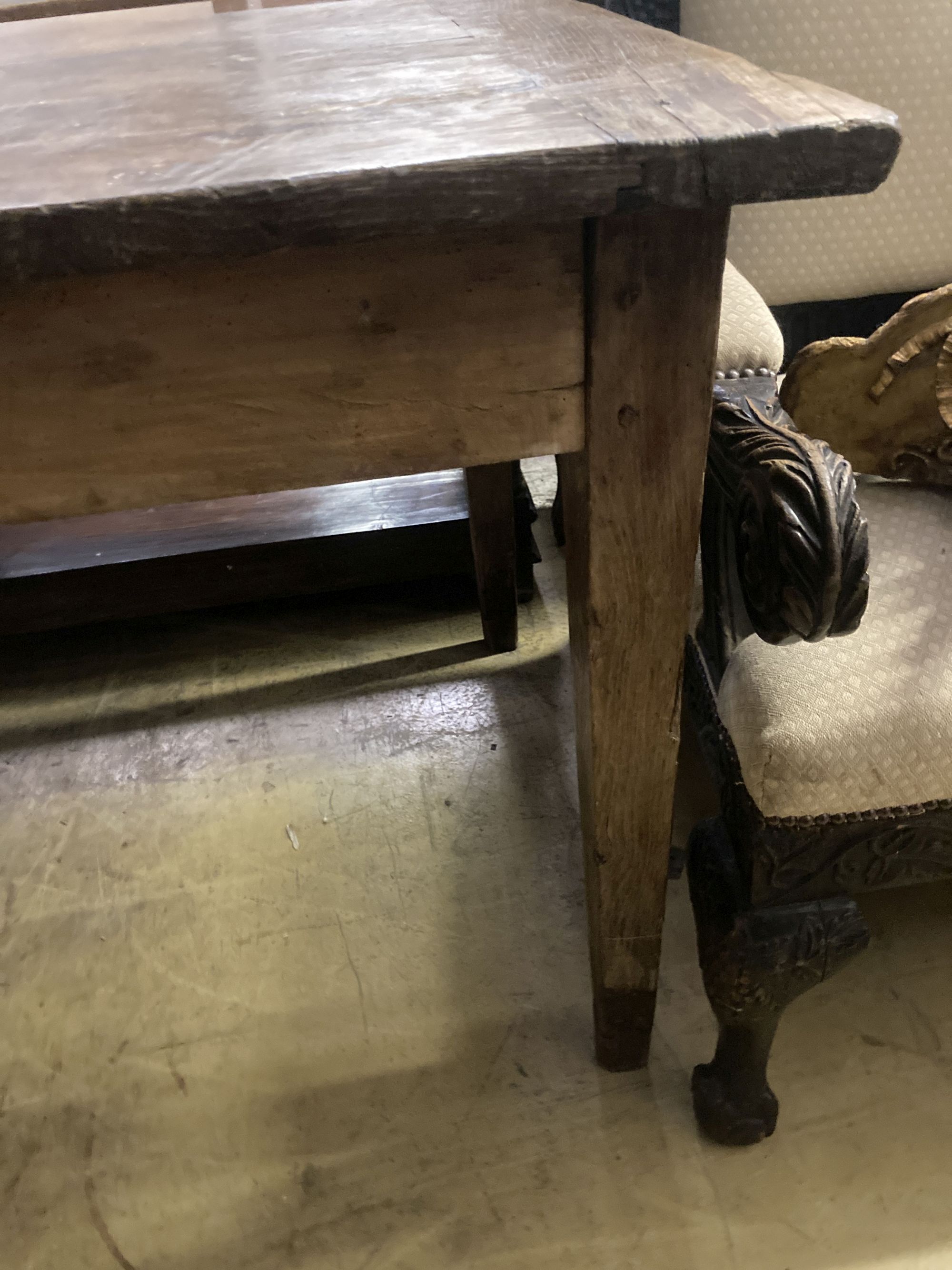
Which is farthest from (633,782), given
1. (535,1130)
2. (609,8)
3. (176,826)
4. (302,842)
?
(609,8)

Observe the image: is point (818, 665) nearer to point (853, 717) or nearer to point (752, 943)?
point (853, 717)

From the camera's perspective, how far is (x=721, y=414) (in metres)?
0.54

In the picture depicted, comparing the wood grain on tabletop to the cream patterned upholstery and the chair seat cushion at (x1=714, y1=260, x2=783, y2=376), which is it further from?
the cream patterned upholstery

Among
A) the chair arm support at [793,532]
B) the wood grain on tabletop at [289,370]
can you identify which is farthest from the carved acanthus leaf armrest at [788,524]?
the wood grain on tabletop at [289,370]

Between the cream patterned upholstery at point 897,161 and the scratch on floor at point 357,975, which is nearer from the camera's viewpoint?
the scratch on floor at point 357,975

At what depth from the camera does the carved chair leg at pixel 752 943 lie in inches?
24.3

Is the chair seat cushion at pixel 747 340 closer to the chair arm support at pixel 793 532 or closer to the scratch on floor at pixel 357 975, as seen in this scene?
the chair arm support at pixel 793 532

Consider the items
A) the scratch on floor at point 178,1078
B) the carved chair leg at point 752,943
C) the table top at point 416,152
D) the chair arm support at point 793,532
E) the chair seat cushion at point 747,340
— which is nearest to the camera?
the table top at point 416,152

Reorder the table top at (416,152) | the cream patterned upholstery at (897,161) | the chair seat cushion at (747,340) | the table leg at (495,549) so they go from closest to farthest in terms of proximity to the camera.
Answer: the table top at (416,152) < the chair seat cushion at (747,340) < the cream patterned upholstery at (897,161) < the table leg at (495,549)

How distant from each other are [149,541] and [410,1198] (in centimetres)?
94

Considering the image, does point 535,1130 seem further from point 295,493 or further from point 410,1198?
point 295,493

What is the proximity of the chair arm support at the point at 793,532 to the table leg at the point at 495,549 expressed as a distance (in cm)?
61

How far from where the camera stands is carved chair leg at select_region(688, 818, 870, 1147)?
62 cm

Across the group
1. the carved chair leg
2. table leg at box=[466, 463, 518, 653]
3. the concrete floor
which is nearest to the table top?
the carved chair leg
